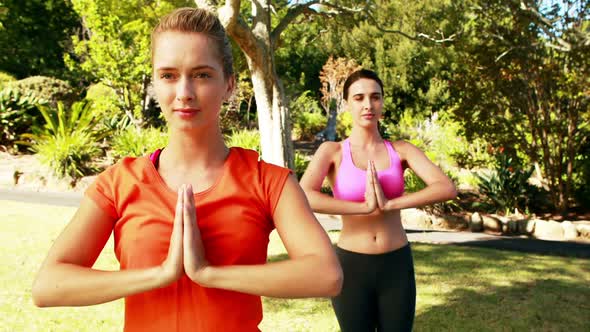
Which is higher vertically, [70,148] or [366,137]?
[70,148]

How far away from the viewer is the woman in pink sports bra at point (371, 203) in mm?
3229

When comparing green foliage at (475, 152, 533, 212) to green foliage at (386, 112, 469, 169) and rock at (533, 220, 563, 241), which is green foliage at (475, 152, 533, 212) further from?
green foliage at (386, 112, 469, 169)

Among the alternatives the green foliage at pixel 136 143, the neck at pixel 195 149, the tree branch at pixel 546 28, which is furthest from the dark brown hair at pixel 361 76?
the green foliage at pixel 136 143

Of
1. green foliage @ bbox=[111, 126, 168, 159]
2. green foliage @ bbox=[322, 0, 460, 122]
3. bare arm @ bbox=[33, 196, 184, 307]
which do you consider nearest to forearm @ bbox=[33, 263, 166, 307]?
bare arm @ bbox=[33, 196, 184, 307]

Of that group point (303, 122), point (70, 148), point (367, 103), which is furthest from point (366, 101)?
point (303, 122)

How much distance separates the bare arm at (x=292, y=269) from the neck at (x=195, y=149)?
22 cm

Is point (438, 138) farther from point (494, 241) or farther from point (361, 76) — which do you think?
point (361, 76)

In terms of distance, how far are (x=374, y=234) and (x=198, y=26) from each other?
7.43 ft

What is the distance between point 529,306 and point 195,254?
558cm

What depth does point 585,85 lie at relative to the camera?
11.1 metres

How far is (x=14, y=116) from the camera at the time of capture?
64.6 feet

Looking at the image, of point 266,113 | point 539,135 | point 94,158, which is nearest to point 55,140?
point 94,158

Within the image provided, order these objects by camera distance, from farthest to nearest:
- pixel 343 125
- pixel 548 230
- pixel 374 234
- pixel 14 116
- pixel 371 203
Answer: pixel 343 125
pixel 14 116
pixel 548 230
pixel 374 234
pixel 371 203

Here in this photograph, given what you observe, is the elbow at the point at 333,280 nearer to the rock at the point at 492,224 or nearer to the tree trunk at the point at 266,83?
the tree trunk at the point at 266,83
